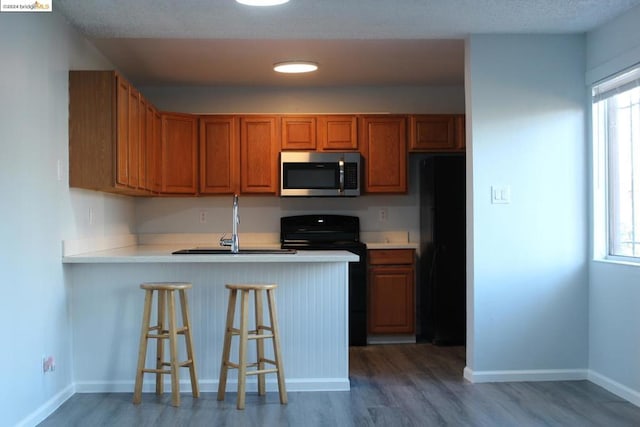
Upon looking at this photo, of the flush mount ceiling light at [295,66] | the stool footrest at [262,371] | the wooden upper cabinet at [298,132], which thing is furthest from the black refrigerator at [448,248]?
the stool footrest at [262,371]

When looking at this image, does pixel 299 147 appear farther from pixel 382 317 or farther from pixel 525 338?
pixel 525 338

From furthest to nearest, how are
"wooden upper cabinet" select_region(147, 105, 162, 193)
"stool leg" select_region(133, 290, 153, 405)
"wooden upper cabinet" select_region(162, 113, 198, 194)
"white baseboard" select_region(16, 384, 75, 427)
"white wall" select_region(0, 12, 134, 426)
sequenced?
"wooden upper cabinet" select_region(162, 113, 198, 194)
"wooden upper cabinet" select_region(147, 105, 162, 193)
"stool leg" select_region(133, 290, 153, 405)
"white baseboard" select_region(16, 384, 75, 427)
"white wall" select_region(0, 12, 134, 426)

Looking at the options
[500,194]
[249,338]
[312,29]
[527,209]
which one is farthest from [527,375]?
[312,29]

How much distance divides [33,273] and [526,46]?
11.1 ft

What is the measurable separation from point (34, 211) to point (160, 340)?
42.4 inches

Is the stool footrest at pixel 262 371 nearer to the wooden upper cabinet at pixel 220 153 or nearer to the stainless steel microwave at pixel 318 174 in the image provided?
the stainless steel microwave at pixel 318 174

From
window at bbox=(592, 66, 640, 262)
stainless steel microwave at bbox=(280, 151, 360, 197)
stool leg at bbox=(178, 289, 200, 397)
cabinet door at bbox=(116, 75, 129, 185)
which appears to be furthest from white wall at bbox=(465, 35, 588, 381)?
cabinet door at bbox=(116, 75, 129, 185)

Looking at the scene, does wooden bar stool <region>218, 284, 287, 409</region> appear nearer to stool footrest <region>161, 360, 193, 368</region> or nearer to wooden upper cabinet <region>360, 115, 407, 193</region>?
stool footrest <region>161, 360, 193, 368</region>

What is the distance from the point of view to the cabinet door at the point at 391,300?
5.69 meters

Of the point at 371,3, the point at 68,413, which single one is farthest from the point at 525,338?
the point at 68,413

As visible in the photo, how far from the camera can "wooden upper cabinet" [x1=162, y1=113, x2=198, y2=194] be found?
5.69 metres

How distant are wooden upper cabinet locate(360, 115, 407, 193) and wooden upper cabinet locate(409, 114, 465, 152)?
101mm

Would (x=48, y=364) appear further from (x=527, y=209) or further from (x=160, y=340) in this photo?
(x=527, y=209)

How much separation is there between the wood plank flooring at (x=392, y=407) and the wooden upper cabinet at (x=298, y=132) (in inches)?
93.4
